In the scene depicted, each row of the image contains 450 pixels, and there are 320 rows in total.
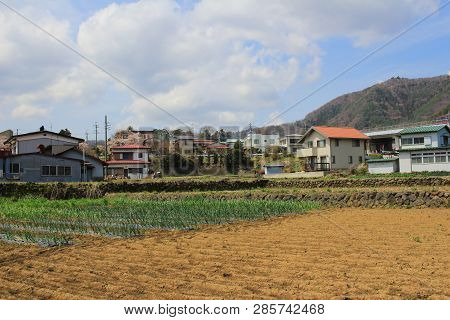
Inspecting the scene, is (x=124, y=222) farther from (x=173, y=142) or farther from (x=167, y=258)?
(x=173, y=142)

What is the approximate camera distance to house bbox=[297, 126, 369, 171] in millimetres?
42188

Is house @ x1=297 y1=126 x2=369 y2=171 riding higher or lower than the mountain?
lower

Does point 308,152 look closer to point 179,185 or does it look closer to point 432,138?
point 432,138

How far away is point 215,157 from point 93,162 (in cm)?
1468

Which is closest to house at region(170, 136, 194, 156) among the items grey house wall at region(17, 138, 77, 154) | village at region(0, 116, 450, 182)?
village at region(0, 116, 450, 182)

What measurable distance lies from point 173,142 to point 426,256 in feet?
163

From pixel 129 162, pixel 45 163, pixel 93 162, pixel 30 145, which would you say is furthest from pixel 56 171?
pixel 129 162

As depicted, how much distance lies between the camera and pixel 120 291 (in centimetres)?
571

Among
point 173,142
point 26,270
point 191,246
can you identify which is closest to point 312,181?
point 191,246

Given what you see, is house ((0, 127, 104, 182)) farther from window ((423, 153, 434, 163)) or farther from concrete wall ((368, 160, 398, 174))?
window ((423, 153, 434, 163))

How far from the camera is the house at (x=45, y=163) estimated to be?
1412 inches

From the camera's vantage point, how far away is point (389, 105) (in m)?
137

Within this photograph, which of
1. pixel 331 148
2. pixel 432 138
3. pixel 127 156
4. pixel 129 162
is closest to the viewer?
pixel 432 138

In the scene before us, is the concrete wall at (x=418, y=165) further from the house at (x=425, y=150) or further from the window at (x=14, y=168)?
the window at (x=14, y=168)
